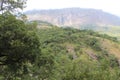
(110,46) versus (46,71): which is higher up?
(46,71)

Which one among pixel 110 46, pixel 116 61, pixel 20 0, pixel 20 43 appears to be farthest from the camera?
pixel 110 46

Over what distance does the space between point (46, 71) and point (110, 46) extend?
101069 millimetres

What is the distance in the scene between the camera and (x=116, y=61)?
14388 centimetres

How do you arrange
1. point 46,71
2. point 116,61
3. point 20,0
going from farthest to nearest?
point 116,61
point 46,71
point 20,0

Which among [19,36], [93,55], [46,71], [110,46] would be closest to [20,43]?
[19,36]

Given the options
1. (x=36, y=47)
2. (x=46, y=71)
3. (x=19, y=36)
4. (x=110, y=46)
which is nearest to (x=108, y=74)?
(x=36, y=47)

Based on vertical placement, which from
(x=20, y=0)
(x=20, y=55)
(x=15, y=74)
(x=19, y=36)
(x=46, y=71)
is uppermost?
(x=20, y=0)

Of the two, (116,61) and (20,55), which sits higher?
(20,55)

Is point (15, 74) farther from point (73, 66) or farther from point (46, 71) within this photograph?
point (46, 71)

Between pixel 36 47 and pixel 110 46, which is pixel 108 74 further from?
pixel 110 46

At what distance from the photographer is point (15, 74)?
127ft

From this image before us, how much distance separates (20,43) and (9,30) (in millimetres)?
1778

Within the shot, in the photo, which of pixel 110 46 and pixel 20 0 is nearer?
pixel 20 0

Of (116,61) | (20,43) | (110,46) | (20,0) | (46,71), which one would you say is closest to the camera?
(20,43)
